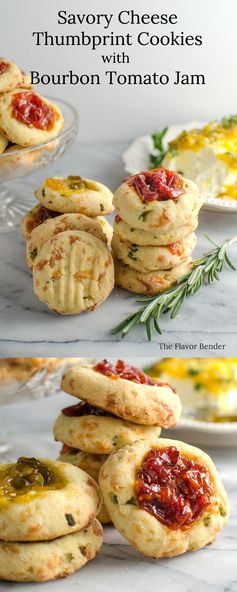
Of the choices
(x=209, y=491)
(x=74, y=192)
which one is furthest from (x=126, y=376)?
(x=74, y=192)

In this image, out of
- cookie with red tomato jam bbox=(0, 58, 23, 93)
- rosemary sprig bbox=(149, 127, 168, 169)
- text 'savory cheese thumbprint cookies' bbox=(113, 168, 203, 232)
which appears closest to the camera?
text 'savory cheese thumbprint cookies' bbox=(113, 168, 203, 232)

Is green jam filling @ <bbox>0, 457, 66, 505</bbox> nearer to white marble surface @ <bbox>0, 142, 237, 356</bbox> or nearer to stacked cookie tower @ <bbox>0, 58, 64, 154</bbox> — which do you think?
white marble surface @ <bbox>0, 142, 237, 356</bbox>

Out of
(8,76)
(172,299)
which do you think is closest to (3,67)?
(8,76)

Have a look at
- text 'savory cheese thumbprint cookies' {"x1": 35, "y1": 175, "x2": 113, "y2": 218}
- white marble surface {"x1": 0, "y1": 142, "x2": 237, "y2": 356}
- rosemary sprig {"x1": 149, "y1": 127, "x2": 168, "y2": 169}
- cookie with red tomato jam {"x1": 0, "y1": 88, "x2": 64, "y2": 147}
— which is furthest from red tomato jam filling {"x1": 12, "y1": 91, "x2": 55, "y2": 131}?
rosemary sprig {"x1": 149, "y1": 127, "x2": 168, "y2": 169}

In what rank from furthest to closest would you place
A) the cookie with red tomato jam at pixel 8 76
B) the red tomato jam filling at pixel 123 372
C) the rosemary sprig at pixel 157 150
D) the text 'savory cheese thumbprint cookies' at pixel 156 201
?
the rosemary sprig at pixel 157 150, the red tomato jam filling at pixel 123 372, the cookie with red tomato jam at pixel 8 76, the text 'savory cheese thumbprint cookies' at pixel 156 201

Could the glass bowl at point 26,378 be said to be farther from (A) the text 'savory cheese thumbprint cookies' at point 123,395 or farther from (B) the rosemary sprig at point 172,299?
(B) the rosemary sprig at point 172,299

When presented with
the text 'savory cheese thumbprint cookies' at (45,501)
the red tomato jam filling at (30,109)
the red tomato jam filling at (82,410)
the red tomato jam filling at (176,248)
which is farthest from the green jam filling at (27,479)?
the red tomato jam filling at (30,109)

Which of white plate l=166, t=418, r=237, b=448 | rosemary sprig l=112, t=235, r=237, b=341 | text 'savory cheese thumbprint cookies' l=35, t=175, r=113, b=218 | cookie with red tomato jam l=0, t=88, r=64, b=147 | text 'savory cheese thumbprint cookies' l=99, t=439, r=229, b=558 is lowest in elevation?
white plate l=166, t=418, r=237, b=448

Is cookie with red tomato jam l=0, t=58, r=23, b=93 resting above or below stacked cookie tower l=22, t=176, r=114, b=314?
above

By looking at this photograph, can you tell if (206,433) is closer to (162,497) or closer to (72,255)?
(162,497)
